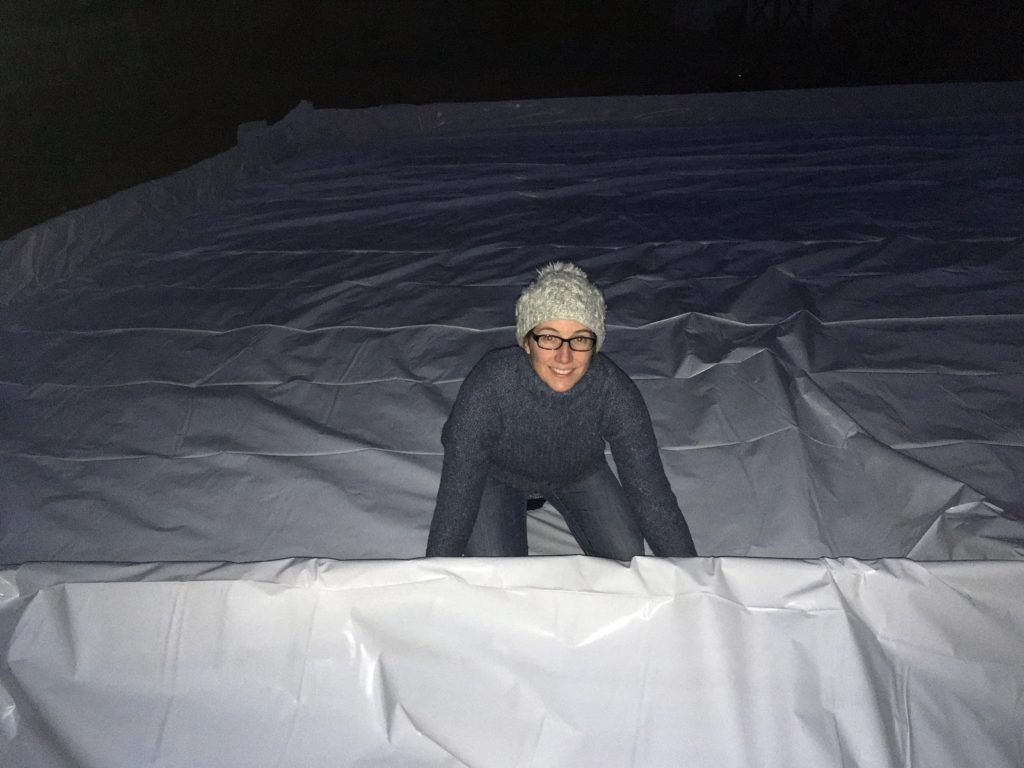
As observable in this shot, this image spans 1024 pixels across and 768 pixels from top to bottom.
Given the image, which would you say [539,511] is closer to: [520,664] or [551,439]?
[551,439]

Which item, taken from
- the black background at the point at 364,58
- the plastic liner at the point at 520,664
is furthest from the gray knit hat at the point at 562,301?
the black background at the point at 364,58

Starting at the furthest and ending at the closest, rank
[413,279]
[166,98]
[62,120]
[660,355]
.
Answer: [166,98] → [62,120] → [413,279] → [660,355]

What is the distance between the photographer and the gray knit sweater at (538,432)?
37.6 inches

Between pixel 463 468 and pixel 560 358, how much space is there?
0.62 feet

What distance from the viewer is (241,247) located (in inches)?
77.1

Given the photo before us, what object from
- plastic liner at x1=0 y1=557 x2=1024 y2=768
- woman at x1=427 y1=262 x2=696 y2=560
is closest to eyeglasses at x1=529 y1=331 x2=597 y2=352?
woman at x1=427 y1=262 x2=696 y2=560

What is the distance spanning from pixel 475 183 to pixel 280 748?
185 cm

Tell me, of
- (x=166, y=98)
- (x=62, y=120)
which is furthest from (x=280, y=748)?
(x=166, y=98)

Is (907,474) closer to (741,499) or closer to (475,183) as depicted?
(741,499)

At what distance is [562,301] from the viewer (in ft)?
2.86

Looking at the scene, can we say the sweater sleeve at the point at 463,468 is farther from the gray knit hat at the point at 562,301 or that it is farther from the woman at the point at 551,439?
the gray knit hat at the point at 562,301

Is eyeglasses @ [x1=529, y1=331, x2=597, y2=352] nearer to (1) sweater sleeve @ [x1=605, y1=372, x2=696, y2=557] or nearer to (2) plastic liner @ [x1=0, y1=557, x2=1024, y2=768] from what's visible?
(1) sweater sleeve @ [x1=605, y1=372, x2=696, y2=557]

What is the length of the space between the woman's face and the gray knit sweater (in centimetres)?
3

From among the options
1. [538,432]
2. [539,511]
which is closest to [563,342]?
[538,432]
